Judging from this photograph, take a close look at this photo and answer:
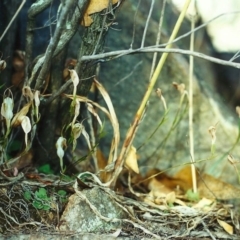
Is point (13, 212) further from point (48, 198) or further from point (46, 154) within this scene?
point (46, 154)

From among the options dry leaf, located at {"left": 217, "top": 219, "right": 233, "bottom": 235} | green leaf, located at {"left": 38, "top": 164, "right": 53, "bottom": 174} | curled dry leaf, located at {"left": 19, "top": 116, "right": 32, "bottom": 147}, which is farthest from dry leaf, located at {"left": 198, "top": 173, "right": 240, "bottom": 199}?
curled dry leaf, located at {"left": 19, "top": 116, "right": 32, "bottom": 147}

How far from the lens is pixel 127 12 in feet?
5.57

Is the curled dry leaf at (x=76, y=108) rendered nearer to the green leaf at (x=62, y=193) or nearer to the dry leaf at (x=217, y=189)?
the green leaf at (x=62, y=193)

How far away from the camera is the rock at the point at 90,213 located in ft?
4.12

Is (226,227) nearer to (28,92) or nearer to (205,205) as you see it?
(205,205)

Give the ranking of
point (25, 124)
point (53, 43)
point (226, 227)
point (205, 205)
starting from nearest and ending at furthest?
point (53, 43) → point (25, 124) → point (226, 227) → point (205, 205)

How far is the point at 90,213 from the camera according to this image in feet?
4.19

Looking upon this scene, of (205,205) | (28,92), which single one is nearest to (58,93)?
(28,92)

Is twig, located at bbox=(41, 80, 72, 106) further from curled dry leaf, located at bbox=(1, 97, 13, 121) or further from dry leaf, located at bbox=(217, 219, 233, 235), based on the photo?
dry leaf, located at bbox=(217, 219, 233, 235)

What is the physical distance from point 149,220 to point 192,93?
1.66 ft

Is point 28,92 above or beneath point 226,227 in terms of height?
above

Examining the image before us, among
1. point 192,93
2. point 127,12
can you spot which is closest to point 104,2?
point 127,12

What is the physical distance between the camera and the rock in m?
1.26

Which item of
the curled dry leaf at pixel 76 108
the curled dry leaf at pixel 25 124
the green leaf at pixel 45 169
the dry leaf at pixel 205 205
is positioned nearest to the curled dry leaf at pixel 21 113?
the curled dry leaf at pixel 25 124
